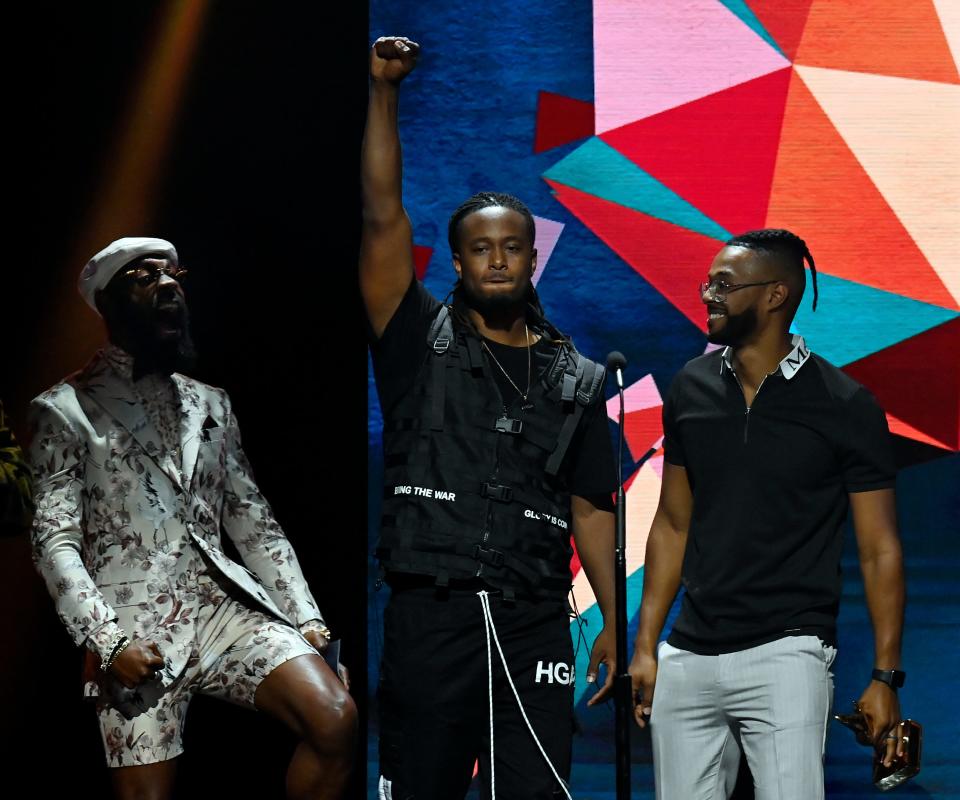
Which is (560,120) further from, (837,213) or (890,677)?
(890,677)

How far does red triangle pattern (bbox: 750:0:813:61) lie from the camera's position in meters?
4.70

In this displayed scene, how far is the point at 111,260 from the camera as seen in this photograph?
13.2ft

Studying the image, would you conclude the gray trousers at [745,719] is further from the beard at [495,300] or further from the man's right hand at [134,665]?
the man's right hand at [134,665]

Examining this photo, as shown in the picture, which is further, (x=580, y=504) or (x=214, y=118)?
(x=214, y=118)

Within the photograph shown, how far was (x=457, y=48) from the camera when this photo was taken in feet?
15.6

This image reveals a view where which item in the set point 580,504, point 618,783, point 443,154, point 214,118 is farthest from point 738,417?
point 214,118

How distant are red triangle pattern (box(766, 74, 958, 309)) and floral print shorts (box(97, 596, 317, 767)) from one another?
7.48 feet

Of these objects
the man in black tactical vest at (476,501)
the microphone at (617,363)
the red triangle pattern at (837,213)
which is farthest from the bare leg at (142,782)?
the red triangle pattern at (837,213)

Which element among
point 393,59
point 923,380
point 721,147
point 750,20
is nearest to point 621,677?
point 393,59

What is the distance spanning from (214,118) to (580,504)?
215 cm

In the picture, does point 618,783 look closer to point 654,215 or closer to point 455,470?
point 455,470

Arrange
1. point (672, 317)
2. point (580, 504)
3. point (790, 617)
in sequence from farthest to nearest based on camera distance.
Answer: point (672, 317) → point (580, 504) → point (790, 617)

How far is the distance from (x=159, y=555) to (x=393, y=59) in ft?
5.04

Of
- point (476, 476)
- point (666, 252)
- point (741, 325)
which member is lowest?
point (476, 476)
